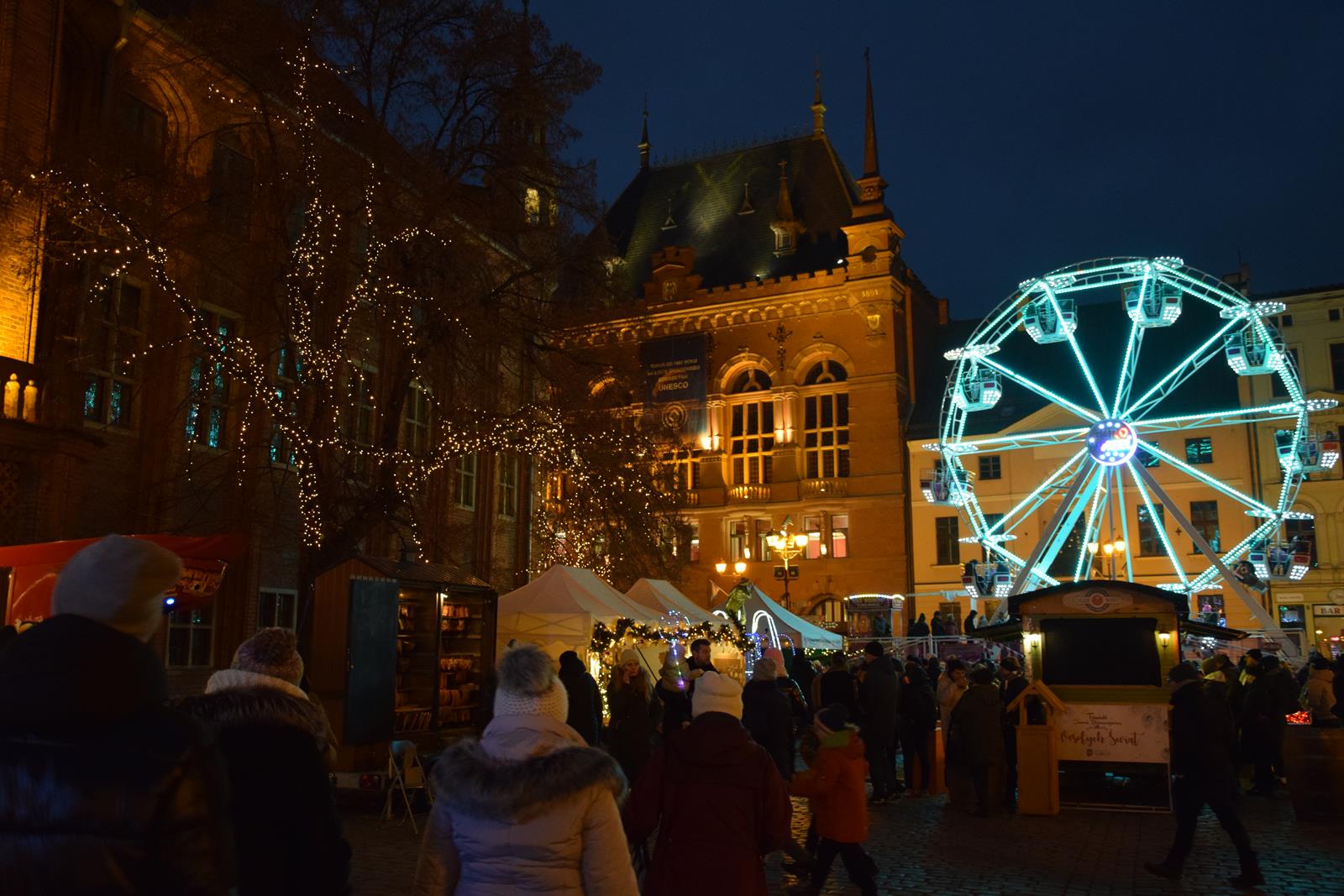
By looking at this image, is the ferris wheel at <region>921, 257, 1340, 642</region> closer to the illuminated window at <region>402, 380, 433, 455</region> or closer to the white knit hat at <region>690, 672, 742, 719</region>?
the illuminated window at <region>402, 380, 433, 455</region>

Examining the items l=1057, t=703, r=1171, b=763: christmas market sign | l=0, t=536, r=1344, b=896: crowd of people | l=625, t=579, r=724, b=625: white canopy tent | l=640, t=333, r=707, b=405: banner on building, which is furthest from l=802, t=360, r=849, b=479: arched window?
l=0, t=536, r=1344, b=896: crowd of people

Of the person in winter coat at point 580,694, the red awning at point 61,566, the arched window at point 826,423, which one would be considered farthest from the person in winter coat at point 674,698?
the arched window at point 826,423

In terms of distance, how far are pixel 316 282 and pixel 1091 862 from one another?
38.9ft

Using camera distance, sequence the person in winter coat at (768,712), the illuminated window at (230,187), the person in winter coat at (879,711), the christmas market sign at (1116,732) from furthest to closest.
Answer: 1. the illuminated window at (230,187)
2. the person in winter coat at (879,711)
3. the christmas market sign at (1116,732)
4. the person in winter coat at (768,712)

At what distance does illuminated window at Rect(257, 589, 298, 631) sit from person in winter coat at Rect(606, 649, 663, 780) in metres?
9.86

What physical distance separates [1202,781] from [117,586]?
28.1ft

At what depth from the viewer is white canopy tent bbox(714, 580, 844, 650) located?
2345 centimetres

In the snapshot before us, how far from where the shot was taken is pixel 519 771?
3670 millimetres

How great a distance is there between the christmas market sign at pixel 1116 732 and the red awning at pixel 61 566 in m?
9.05

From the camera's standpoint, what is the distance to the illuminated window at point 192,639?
57.8 feet

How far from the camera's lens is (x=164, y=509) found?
16.7 meters

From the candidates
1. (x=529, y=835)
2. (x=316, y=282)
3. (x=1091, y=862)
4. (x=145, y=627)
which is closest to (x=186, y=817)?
(x=145, y=627)

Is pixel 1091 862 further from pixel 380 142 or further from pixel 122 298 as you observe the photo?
Answer: pixel 122 298

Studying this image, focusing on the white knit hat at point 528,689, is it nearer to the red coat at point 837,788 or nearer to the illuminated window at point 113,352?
the red coat at point 837,788
